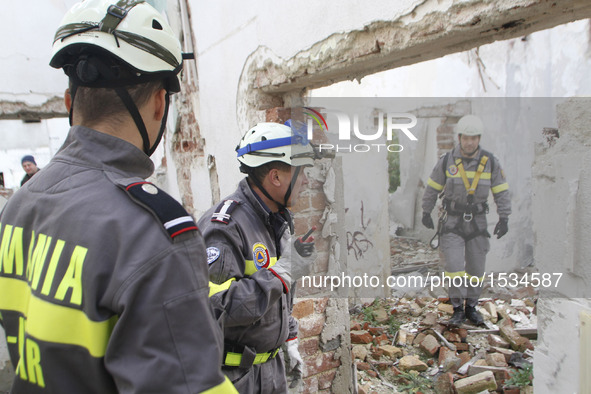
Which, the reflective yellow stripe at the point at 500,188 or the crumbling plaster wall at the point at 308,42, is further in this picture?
the reflective yellow stripe at the point at 500,188

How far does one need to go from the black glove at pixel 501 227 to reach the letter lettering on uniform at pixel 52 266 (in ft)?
5.38

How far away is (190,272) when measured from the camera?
827 millimetres

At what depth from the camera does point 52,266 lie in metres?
0.81

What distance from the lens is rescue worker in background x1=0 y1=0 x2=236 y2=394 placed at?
2.53 ft

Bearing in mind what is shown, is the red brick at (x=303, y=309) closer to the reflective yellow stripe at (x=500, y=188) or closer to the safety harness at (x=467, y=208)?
the safety harness at (x=467, y=208)

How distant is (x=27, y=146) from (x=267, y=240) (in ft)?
55.2

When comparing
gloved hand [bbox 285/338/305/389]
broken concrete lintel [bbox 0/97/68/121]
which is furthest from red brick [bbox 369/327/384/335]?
broken concrete lintel [bbox 0/97/68/121]

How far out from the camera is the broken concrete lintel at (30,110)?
455 cm

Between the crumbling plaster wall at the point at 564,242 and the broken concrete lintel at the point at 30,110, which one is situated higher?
the broken concrete lintel at the point at 30,110

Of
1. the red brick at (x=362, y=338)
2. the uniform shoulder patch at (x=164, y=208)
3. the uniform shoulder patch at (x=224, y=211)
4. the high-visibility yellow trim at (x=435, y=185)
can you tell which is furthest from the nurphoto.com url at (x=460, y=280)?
the uniform shoulder patch at (x=164, y=208)

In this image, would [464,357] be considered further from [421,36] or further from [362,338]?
[421,36]

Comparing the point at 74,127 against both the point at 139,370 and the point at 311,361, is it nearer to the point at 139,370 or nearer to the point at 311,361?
the point at 139,370

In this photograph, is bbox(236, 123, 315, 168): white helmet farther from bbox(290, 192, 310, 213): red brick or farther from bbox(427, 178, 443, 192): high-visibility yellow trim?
bbox(427, 178, 443, 192): high-visibility yellow trim

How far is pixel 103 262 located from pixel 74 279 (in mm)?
73
